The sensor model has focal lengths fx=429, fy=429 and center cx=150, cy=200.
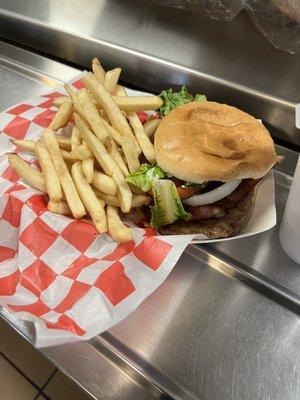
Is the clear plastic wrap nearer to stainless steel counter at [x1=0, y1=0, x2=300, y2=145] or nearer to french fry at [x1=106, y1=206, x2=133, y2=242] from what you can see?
stainless steel counter at [x1=0, y1=0, x2=300, y2=145]

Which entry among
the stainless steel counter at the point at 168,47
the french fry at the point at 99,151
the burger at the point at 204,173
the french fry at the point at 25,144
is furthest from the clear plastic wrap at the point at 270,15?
the french fry at the point at 25,144

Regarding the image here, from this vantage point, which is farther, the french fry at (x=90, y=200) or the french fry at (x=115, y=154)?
the french fry at (x=115, y=154)

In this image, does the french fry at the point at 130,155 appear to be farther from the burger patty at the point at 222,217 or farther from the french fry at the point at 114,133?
the burger patty at the point at 222,217

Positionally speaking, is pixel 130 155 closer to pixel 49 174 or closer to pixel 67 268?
pixel 49 174

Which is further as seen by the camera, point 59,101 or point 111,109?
point 59,101

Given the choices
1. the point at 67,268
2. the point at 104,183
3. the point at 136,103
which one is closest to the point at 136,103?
the point at 136,103

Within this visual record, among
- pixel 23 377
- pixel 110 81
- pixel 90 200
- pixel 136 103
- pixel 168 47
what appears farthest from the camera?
pixel 168 47

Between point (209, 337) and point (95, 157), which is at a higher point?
point (95, 157)
